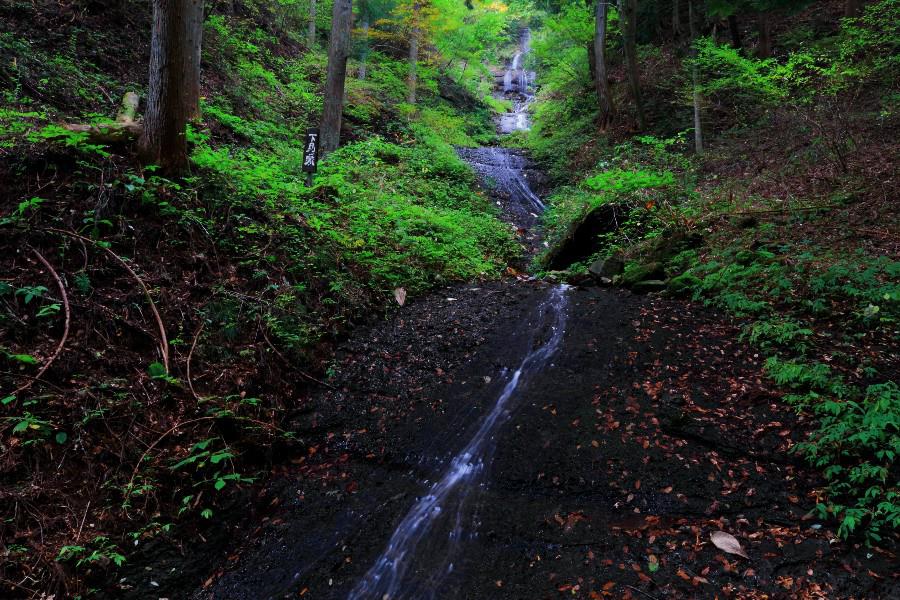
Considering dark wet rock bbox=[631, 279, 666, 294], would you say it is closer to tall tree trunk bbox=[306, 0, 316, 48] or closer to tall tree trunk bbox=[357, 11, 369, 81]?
tall tree trunk bbox=[357, 11, 369, 81]

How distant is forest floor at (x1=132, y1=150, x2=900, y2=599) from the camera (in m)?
3.23

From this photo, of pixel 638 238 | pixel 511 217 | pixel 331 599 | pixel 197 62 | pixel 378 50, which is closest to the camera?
pixel 331 599

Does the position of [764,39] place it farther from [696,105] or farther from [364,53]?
[364,53]

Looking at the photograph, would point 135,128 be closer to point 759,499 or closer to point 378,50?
point 759,499

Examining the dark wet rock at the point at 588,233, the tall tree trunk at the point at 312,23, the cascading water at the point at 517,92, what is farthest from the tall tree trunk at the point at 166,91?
the cascading water at the point at 517,92

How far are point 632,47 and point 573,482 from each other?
608 inches

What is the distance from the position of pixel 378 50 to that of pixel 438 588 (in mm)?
24101

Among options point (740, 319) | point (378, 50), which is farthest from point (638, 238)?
point (378, 50)

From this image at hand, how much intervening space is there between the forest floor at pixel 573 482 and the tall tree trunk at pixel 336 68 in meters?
6.46

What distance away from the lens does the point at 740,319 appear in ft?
19.2

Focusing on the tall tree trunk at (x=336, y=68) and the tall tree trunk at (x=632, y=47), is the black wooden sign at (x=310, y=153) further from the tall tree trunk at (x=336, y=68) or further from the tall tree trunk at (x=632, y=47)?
the tall tree trunk at (x=632, y=47)

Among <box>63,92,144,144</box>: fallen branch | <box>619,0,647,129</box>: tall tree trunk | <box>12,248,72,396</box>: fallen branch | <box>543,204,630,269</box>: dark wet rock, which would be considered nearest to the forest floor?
<box>12,248,72,396</box>: fallen branch

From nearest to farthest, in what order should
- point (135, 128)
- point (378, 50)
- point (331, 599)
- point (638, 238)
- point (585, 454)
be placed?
1. point (331, 599)
2. point (585, 454)
3. point (135, 128)
4. point (638, 238)
5. point (378, 50)

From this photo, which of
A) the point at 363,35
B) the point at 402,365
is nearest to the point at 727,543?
the point at 402,365
